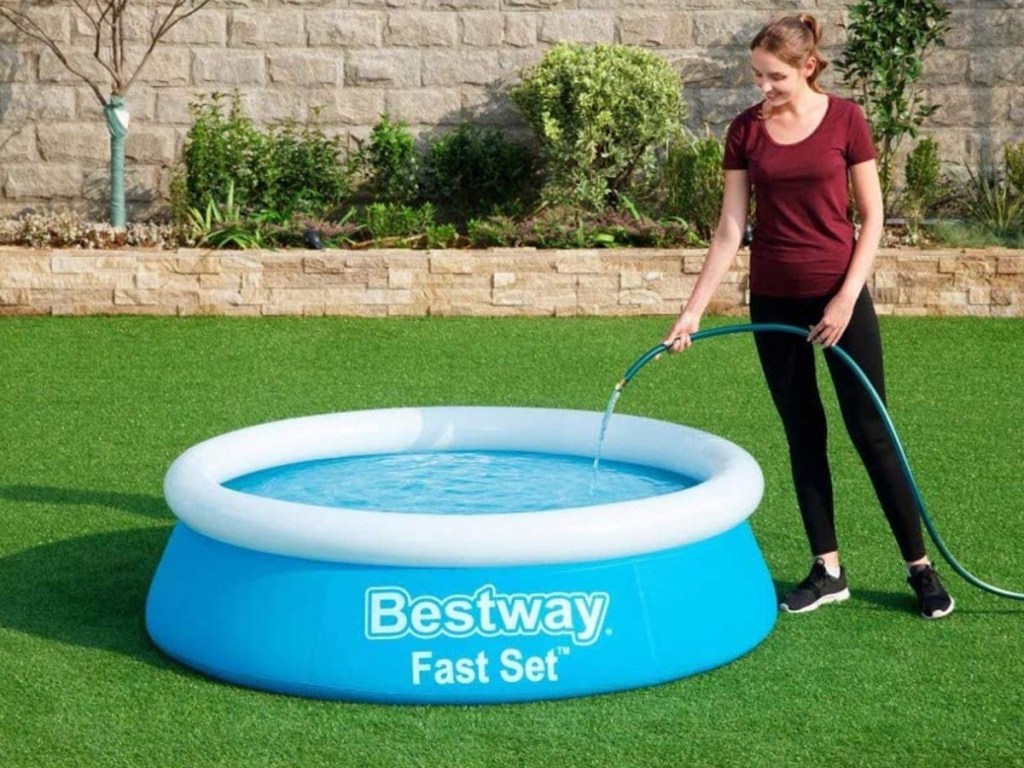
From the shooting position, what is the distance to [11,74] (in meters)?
12.4

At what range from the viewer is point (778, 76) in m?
4.89

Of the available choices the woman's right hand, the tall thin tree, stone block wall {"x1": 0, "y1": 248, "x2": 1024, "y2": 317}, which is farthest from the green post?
the woman's right hand

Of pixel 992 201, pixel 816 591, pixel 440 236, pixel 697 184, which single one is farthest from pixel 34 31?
pixel 816 591

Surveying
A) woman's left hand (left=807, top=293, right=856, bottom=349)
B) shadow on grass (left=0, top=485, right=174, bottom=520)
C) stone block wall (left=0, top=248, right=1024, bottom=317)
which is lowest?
shadow on grass (left=0, top=485, right=174, bottom=520)

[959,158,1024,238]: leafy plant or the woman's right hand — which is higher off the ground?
[959,158,1024,238]: leafy plant

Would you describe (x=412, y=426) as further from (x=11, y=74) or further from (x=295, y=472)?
(x=11, y=74)

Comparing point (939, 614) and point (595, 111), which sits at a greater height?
point (595, 111)

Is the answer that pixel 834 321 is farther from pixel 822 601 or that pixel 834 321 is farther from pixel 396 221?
pixel 396 221

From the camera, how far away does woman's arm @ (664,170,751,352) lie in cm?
507

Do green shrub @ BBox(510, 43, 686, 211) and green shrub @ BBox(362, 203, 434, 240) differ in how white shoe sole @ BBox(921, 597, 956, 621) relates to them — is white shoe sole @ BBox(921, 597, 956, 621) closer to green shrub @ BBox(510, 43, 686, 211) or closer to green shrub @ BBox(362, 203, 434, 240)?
green shrub @ BBox(362, 203, 434, 240)

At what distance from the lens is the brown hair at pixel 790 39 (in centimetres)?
485

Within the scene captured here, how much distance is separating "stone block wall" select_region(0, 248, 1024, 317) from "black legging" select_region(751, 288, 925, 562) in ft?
18.1

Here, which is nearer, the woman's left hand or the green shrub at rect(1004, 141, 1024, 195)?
the woman's left hand

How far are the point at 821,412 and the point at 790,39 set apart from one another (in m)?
1.16
